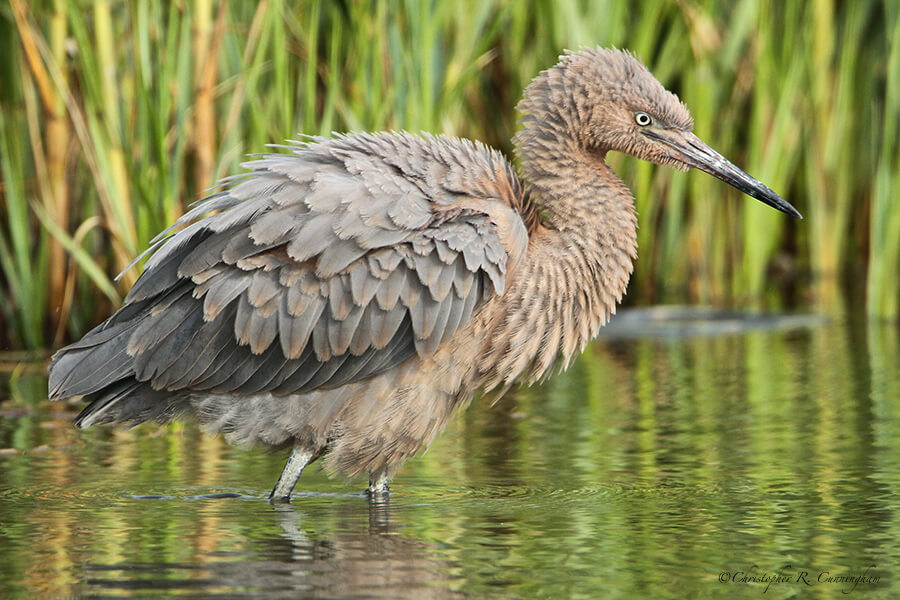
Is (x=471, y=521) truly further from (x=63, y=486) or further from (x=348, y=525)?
(x=63, y=486)

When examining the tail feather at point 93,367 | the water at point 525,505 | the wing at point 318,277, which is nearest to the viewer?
the water at point 525,505

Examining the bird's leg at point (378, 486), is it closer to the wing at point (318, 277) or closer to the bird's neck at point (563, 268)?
the wing at point (318, 277)

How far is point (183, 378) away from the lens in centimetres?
552

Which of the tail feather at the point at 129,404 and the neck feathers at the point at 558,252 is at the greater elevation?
the neck feathers at the point at 558,252

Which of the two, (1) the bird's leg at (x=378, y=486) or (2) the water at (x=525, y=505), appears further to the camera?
(1) the bird's leg at (x=378, y=486)

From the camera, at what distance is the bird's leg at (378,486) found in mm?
5559

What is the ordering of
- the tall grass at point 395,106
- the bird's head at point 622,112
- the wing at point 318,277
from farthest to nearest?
the tall grass at point 395,106 → the bird's head at point 622,112 → the wing at point 318,277

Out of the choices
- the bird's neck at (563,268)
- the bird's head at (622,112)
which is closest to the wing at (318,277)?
the bird's neck at (563,268)

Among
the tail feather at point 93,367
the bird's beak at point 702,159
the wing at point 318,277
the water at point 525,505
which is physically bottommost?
the water at point 525,505

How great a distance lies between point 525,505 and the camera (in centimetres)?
517

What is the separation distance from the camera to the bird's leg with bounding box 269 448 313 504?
5395 mm

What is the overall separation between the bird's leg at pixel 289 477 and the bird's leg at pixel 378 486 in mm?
261

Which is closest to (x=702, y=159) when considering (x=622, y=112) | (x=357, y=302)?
(x=622, y=112)

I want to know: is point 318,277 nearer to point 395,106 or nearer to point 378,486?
point 378,486
